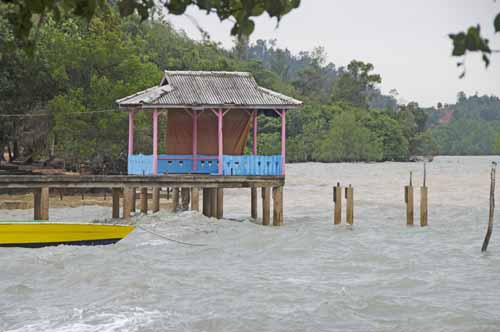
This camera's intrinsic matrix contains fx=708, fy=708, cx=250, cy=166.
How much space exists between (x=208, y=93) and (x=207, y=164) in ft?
6.45

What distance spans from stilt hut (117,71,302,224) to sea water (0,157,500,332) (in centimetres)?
176

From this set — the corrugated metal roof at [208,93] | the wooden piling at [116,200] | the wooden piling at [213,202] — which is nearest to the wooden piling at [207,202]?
the wooden piling at [213,202]

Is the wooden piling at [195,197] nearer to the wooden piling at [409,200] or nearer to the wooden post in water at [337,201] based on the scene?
the wooden post in water at [337,201]

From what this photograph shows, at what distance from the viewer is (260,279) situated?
1291 centimetres

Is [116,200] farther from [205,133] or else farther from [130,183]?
[205,133]

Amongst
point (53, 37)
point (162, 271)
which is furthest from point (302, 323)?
point (53, 37)

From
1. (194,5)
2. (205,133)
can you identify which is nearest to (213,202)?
(205,133)

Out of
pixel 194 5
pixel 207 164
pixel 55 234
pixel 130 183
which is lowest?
pixel 55 234

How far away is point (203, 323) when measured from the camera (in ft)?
31.9

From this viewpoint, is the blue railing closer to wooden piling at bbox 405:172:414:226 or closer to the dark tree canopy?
wooden piling at bbox 405:172:414:226

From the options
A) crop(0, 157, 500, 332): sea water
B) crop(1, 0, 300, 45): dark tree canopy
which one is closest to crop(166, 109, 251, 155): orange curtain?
crop(0, 157, 500, 332): sea water

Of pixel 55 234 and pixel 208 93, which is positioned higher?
pixel 208 93

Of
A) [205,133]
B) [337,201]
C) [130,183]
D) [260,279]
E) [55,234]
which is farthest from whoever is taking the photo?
[205,133]

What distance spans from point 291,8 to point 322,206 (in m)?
26.9
